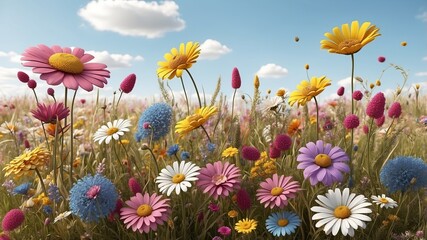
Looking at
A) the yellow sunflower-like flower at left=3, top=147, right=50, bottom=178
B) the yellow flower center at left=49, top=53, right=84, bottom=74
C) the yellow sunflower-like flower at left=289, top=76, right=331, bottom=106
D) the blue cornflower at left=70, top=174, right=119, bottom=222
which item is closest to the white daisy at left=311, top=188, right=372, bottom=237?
the yellow sunflower-like flower at left=289, top=76, right=331, bottom=106

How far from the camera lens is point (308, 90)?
2.44 m

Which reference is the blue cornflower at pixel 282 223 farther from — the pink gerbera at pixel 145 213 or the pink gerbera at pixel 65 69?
the pink gerbera at pixel 65 69

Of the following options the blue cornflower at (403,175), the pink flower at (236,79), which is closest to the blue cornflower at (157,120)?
the pink flower at (236,79)

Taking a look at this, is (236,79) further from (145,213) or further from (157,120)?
(145,213)

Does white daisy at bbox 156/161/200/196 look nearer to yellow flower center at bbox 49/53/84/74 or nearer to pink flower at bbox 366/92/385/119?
yellow flower center at bbox 49/53/84/74

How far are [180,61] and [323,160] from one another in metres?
1.14

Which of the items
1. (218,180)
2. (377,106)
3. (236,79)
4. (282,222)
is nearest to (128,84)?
(236,79)

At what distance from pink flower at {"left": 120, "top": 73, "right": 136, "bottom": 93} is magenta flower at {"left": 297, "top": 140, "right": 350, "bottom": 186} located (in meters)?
1.16

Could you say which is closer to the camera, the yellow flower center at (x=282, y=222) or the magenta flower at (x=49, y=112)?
the yellow flower center at (x=282, y=222)

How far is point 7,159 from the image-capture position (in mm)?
3920

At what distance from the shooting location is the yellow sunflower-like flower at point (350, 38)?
235 cm

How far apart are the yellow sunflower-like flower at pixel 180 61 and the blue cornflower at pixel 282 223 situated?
1.08 metres

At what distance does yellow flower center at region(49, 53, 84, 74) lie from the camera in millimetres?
2148

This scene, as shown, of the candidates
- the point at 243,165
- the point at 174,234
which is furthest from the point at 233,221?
the point at 243,165
